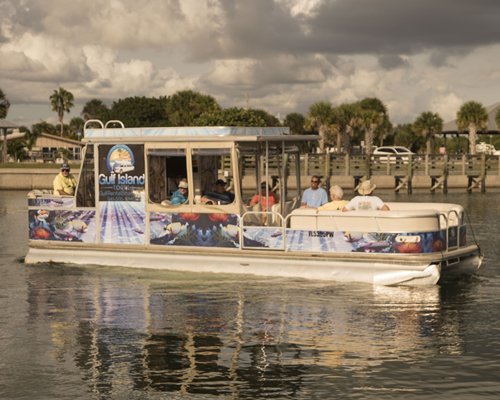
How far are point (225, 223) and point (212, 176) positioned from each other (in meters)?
1.68

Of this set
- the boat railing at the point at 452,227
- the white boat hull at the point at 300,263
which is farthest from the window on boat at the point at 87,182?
the boat railing at the point at 452,227

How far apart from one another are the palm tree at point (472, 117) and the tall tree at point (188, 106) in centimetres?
2480

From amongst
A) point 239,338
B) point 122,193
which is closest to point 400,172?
point 122,193

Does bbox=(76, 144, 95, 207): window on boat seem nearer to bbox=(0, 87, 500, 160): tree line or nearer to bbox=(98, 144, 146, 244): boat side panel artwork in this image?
bbox=(98, 144, 146, 244): boat side panel artwork

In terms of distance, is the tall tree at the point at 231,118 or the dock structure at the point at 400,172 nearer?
the dock structure at the point at 400,172

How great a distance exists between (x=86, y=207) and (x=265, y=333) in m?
7.03

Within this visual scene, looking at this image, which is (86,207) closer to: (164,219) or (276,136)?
(164,219)

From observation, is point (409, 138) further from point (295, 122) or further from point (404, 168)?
point (404, 168)

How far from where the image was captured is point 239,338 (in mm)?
13062

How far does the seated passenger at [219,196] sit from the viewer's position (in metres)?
17.8

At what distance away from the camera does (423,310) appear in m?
15.0

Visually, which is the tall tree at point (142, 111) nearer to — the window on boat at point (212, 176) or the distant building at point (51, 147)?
the distant building at point (51, 147)

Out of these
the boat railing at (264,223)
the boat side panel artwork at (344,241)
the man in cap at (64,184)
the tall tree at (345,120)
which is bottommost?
the boat side panel artwork at (344,241)

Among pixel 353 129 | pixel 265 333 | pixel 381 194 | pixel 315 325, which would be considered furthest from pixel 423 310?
pixel 353 129
